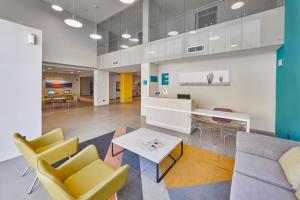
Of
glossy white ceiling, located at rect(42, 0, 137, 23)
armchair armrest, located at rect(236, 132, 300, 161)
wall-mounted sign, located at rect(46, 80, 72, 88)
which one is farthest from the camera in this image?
wall-mounted sign, located at rect(46, 80, 72, 88)

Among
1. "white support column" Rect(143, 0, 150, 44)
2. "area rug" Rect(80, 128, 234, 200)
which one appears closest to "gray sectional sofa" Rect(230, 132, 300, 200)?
"area rug" Rect(80, 128, 234, 200)

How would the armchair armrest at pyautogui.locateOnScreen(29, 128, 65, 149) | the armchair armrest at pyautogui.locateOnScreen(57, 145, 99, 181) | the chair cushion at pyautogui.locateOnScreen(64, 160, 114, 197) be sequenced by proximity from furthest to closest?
1. the armchair armrest at pyautogui.locateOnScreen(29, 128, 65, 149)
2. the armchair armrest at pyautogui.locateOnScreen(57, 145, 99, 181)
3. the chair cushion at pyautogui.locateOnScreen(64, 160, 114, 197)

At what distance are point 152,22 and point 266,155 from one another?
661 cm

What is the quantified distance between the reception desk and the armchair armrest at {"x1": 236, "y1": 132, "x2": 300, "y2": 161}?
189 cm

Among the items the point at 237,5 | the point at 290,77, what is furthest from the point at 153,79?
the point at 290,77

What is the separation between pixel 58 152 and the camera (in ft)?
6.43

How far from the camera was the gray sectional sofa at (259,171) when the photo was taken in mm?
1265

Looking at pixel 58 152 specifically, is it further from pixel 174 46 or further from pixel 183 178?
pixel 174 46

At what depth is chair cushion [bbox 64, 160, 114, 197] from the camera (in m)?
1.39

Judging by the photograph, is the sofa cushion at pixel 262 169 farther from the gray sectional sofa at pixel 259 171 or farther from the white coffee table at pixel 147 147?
the white coffee table at pixel 147 147

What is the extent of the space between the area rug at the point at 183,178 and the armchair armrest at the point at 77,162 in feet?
2.10

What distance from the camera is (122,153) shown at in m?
2.82

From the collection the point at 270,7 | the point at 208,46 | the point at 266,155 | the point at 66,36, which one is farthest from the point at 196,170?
the point at 66,36

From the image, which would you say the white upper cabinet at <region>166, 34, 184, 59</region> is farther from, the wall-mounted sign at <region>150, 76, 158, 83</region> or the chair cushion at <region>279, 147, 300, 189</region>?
the chair cushion at <region>279, 147, 300, 189</region>
